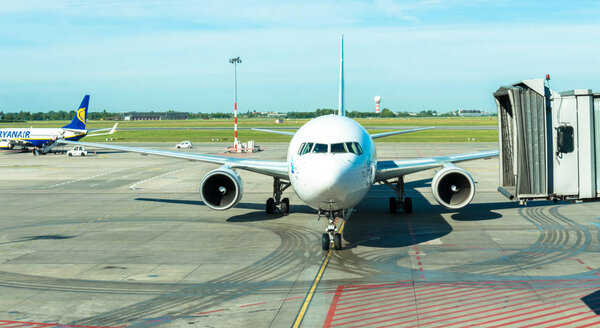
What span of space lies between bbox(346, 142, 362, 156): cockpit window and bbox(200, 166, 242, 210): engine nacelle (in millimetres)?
6248

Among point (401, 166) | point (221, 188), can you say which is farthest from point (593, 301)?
point (221, 188)

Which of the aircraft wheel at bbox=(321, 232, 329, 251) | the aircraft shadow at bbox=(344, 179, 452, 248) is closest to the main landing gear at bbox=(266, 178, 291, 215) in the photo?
the aircraft shadow at bbox=(344, 179, 452, 248)

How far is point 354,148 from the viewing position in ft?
60.1

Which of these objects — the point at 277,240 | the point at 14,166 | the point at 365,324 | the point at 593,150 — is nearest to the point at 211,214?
the point at 277,240

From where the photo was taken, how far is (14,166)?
5319 cm

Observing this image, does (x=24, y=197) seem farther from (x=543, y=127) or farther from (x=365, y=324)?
(x=543, y=127)

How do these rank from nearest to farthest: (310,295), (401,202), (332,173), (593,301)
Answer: (593,301) < (310,295) < (332,173) < (401,202)

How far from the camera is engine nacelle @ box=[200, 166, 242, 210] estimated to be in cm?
2283

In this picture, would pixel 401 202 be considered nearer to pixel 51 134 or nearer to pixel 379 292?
pixel 379 292

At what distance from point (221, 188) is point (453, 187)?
31.3 ft

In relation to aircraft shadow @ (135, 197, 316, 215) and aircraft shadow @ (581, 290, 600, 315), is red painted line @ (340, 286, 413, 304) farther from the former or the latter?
aircraft shadow @ (135, 197, 316, 215)

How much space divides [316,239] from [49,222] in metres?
12.2

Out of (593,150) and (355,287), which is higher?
(593,150)

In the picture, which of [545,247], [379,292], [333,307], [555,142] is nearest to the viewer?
[555,142]
